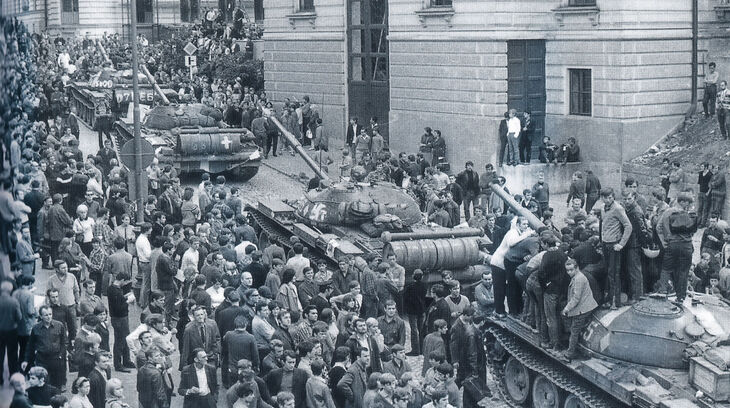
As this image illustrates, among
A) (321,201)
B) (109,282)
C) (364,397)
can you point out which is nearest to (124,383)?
(109,282)

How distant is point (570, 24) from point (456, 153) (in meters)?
4.82

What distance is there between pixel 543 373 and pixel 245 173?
18.7 m

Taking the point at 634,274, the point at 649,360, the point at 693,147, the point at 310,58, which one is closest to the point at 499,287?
the point at 634,274

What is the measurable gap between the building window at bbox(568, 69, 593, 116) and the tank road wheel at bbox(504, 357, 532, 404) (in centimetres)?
1756

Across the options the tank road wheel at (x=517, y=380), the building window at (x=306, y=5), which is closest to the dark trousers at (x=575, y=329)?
the tank road wheel at (x=517, y=380)

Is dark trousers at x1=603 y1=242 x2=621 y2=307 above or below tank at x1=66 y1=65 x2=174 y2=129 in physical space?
below

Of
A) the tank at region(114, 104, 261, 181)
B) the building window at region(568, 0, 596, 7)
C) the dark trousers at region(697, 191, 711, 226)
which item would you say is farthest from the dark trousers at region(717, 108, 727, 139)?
the tank at region(114, 104, 261, 181)

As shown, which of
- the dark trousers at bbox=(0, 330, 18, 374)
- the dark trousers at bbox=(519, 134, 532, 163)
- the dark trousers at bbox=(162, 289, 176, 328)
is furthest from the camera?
the dark trousers at bbox=(519, 134, 532, 163)

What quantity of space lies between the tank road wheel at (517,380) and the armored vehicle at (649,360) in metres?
0.47

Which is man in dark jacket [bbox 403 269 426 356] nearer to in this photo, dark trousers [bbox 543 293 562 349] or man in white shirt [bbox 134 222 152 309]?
dark trousers [bbox 543 293 562 349]

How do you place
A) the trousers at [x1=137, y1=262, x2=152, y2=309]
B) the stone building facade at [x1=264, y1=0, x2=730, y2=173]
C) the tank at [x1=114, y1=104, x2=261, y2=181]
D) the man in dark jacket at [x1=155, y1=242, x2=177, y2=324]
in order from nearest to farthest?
the man in dark jacket at [x1=155, y1=242, x2=177, y2=324] < the trousers at [x1=137, y1=262, x2=152, y2=309] < the tank at [x1=114, y1=104, x2=261, y2=181] < the stone building facade at [x1=264, y1=0, x2=730, y2=173]

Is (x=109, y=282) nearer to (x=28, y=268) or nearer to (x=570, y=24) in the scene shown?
(x=28, y=268)

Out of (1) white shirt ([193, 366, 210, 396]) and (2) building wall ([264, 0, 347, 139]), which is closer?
Result: (1) white shirt ([193, 366, 210, 396])

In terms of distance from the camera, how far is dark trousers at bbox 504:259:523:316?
50.1 ft
